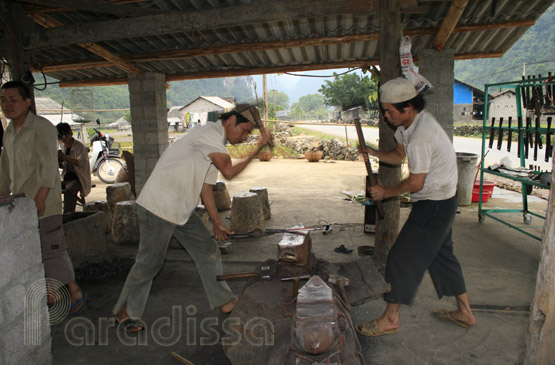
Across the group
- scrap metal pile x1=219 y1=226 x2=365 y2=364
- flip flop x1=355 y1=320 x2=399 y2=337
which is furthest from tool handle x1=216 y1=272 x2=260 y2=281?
flip flop x1=355 y1=320 x2=399 y2=337

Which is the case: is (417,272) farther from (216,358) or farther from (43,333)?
(43,333)

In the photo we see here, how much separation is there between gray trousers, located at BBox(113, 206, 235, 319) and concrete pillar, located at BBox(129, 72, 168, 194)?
4.77 meters

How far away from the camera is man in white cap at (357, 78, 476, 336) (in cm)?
259

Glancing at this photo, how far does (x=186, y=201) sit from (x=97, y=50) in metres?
4.20

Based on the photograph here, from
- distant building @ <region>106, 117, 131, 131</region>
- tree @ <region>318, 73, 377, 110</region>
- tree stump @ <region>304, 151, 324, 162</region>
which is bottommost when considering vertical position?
tree stump @ <region>304, 151, 324, 162</region>

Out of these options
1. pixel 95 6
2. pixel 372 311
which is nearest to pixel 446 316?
pixel 372 311

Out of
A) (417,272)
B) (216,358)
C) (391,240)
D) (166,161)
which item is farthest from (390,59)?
(216,358)

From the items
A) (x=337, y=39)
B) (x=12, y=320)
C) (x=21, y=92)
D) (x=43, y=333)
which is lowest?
(x=43, y=333)

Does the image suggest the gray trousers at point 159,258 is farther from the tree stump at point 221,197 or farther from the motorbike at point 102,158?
the motorbike at point 102,158

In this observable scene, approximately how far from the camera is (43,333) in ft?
7.79

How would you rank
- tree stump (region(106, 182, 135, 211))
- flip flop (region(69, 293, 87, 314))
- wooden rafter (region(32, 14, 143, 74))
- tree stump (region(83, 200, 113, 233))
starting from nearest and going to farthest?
1. flip flop (region(69, 293, 87, 314))
2. wooden rafter (region(32, 14, 143, 74))
3. tree stump (region(83, 200, 113, 233))
4. tree stump (region(106, 182, 135, 211))

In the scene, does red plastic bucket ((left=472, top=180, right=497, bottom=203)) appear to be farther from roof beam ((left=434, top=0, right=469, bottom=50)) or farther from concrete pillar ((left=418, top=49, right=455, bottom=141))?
roof beam ((left=434, top=0, right=469, bottom=50))

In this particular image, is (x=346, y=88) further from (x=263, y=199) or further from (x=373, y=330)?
(x=373, y=330)

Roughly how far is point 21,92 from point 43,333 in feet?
6.46
